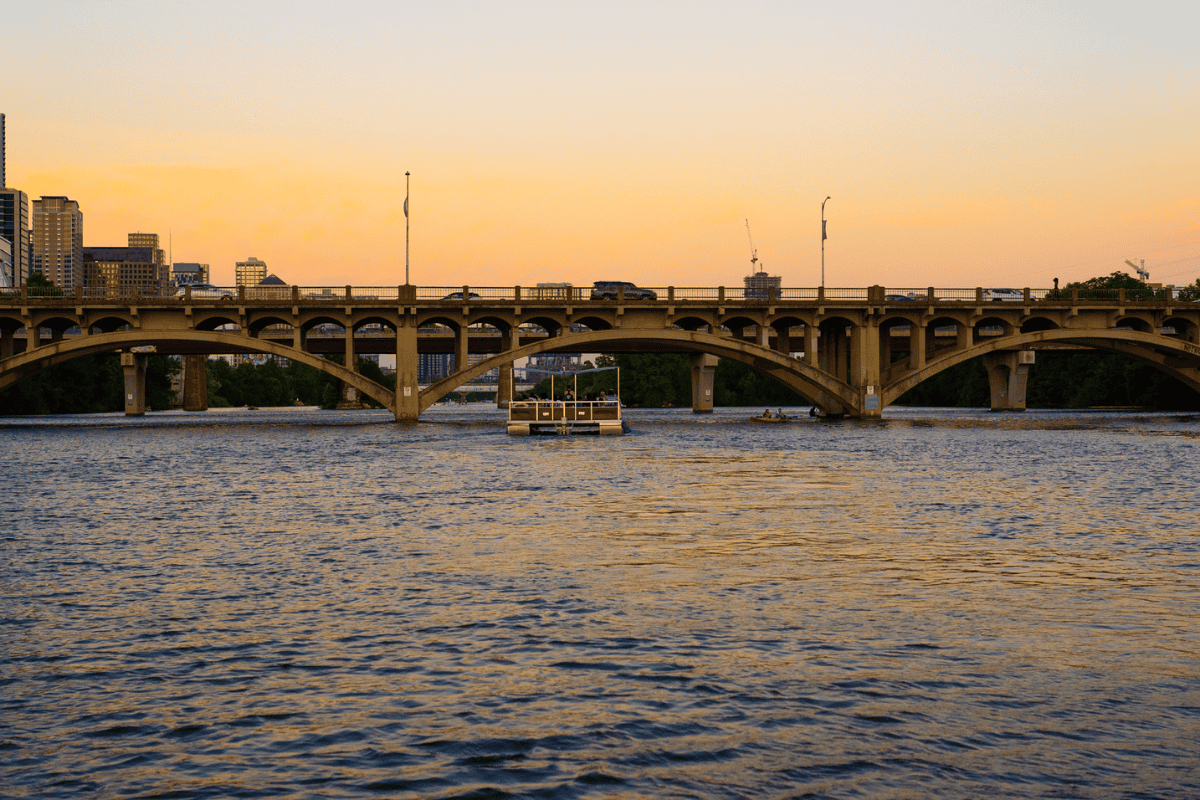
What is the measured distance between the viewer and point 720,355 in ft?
336

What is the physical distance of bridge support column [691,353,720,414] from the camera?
487ft

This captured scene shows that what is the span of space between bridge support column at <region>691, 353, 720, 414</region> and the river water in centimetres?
11473

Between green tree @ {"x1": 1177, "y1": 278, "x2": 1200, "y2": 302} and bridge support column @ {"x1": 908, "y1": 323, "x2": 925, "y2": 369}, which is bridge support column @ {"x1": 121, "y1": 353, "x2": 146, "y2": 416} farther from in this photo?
green tree @ {"x1": 1177, "y1": 278, "x2": 1200, "y2": 302}

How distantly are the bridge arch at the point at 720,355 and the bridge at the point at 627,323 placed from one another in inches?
6.3

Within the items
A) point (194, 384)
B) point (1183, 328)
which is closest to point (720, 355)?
point (1183, 328)

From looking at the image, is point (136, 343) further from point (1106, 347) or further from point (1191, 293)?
point (1191, 293)

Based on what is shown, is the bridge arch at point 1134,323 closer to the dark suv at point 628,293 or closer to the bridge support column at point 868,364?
the bridge support column at point 868,364

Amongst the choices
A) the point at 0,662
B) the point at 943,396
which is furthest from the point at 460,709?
the point at 943,396

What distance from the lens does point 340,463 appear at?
52.1 metres

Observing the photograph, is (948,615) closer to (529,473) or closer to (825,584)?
(825,584)

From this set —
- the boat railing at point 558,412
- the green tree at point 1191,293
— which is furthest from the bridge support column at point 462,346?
the green tree at point 1191,293

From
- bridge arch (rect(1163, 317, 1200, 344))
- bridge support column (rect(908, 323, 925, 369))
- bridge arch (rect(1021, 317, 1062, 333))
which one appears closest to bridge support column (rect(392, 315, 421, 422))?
bridge support column (rect(908, 323, 925, 369))

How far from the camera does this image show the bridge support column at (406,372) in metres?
98.7

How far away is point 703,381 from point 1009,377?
128ft
